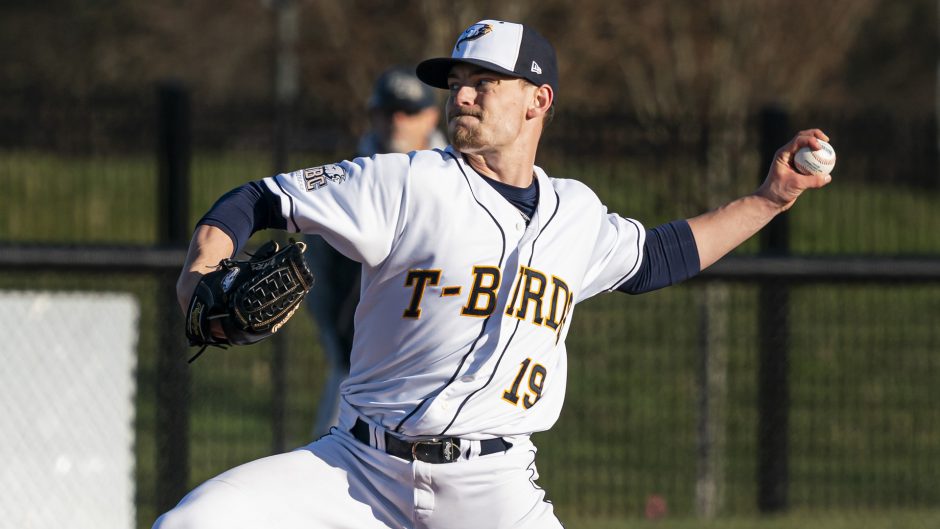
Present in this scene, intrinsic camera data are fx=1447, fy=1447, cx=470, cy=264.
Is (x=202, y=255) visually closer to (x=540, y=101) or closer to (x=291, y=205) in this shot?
(x=291, y=205)

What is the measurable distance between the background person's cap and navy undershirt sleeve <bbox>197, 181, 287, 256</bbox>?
1.87m

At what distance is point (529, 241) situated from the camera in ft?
13.3

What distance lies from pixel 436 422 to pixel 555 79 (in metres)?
1.14

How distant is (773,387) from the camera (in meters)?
7.31

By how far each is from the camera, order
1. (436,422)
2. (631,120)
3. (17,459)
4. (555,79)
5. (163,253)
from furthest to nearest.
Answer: (631,120) → (163,253) → (17,459) → (555,79) → (436,422)

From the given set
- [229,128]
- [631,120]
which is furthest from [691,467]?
[229,128]

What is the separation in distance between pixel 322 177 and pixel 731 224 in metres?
1.40

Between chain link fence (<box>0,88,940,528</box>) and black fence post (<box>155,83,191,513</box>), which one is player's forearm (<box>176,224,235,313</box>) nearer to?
black fence post (<box>155,83,191,513</box>)

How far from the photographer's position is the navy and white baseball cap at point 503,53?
4113mm

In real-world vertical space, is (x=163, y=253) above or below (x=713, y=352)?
above

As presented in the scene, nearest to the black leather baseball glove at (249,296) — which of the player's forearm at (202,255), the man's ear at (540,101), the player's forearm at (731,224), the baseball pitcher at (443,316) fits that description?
the player's forearm at (202,255)

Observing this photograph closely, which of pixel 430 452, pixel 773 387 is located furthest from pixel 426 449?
pixel 773 387

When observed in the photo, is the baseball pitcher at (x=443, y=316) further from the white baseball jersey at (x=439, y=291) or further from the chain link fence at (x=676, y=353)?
the chain link fence at (x=676, y=353)

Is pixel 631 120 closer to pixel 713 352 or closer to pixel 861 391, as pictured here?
pixel 713 352
